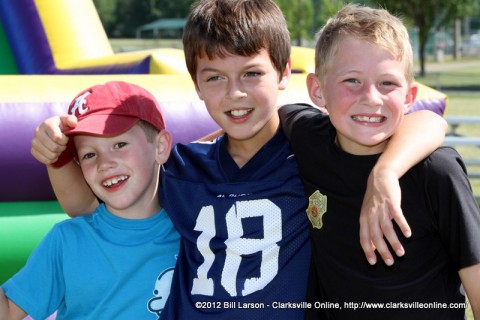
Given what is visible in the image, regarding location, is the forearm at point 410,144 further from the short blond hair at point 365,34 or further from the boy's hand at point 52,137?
the boy's hand at point 52,137

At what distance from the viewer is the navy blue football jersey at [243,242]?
6.50 feet

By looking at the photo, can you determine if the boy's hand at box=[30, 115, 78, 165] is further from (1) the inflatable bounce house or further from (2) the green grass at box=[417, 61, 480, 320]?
(2) the green grass at box=[417, 61, 480, 320]

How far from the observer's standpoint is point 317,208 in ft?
6.48

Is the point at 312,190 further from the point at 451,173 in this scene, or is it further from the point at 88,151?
the point at 88,151

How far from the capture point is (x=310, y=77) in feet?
6.89

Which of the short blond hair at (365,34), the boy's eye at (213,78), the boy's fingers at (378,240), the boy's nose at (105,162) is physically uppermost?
the short blond hair at (365,34)

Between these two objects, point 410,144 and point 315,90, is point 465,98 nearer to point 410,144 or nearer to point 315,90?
point 315,90

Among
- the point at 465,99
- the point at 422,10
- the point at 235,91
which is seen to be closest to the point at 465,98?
the point at 465,99

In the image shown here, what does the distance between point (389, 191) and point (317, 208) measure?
0.31 metres

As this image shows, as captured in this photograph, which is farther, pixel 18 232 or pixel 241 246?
pixel 18 232

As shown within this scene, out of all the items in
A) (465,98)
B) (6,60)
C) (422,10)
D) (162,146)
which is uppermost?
(162,146)

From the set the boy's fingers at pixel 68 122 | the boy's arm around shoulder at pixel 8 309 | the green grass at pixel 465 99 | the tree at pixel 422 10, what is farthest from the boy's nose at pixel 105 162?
the tree at pixel 422 10

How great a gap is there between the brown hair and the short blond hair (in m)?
0.14

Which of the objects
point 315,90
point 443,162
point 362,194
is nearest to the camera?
point 443,162
